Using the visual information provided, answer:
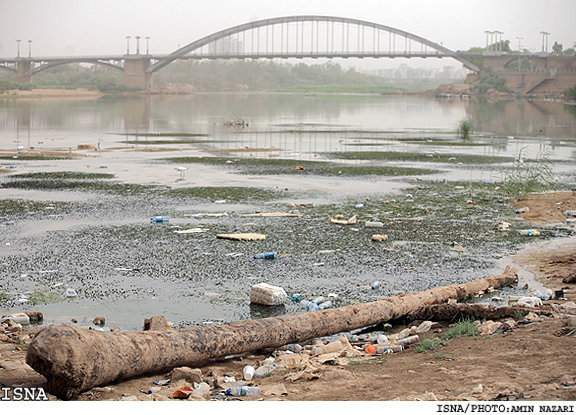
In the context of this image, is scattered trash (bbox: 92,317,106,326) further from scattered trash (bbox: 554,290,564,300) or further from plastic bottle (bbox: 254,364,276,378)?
scattered trash (bbox: 554,290,564,300)

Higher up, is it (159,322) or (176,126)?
(176,126)

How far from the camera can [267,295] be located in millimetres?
6844

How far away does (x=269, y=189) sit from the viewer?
538 inches

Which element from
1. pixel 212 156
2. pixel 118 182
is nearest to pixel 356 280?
pixel 118 182

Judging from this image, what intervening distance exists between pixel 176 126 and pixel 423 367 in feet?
92.7

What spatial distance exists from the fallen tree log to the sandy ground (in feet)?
0.34

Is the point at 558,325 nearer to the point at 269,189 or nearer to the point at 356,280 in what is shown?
the point at 356,280

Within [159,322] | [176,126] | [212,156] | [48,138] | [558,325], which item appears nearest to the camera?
[558,325]

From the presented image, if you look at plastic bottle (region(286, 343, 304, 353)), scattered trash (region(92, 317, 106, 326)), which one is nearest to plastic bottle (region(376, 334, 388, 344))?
plastic bottle (region(286, 343, 304, 353))

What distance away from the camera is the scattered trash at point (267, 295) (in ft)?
22.4

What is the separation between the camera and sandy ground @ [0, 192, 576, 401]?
13.3ft

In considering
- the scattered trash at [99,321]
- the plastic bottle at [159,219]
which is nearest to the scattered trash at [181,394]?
the scattered trash at [99,321]

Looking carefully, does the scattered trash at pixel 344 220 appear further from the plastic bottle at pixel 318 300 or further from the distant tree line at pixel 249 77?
the distant tree line at pixel 249 77

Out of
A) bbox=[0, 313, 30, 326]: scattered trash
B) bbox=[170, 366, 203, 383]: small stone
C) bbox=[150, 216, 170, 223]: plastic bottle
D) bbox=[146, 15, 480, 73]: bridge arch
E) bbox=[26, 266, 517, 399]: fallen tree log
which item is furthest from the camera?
bbox=[146, 15, 480, 73]: bridge arch
